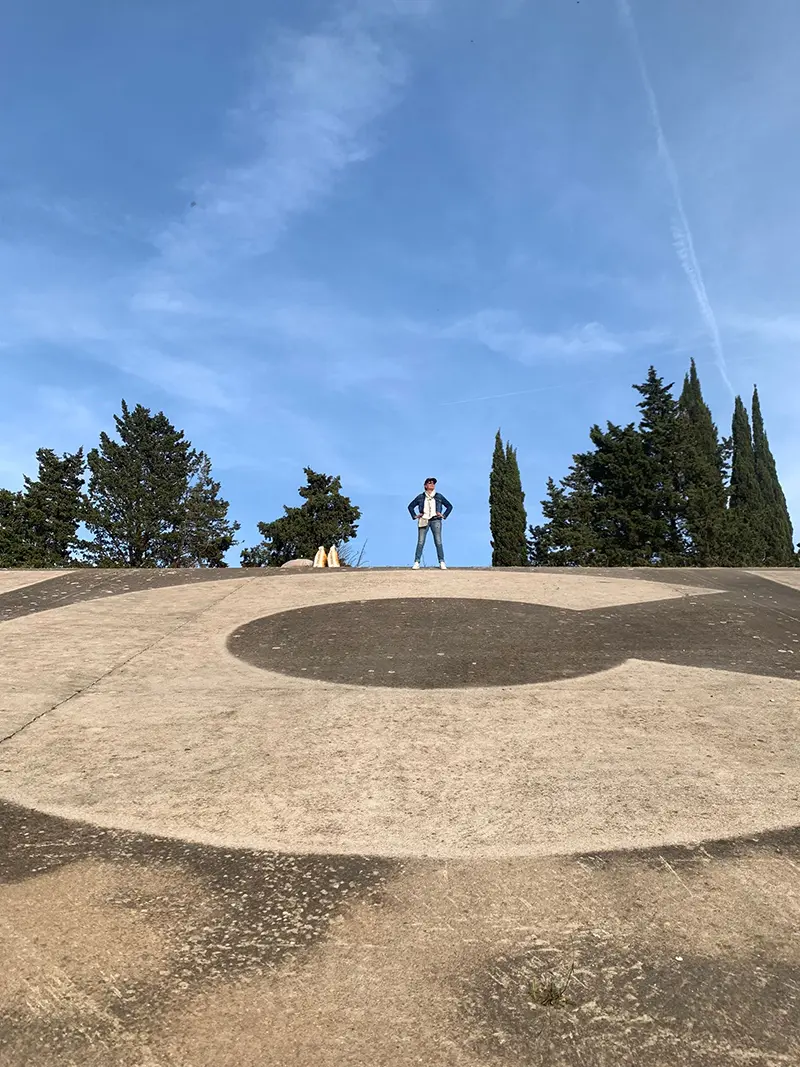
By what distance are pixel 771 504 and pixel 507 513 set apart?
2151 centimetres

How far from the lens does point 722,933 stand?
2.48 m

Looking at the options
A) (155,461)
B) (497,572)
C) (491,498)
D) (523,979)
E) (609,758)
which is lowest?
(523,979)

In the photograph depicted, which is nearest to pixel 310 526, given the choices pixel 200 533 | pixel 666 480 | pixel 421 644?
pixel 200 533

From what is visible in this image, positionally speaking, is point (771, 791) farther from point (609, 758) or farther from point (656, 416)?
point (656, 416)

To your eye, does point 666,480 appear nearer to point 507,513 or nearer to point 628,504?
point 628,504

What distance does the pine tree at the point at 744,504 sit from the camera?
Answer: 131ft

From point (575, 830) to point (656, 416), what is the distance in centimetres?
4267

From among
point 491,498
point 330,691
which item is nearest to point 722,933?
point 330,691

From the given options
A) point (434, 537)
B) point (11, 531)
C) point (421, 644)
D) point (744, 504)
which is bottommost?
point (421, 644)

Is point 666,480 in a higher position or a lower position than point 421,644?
higher

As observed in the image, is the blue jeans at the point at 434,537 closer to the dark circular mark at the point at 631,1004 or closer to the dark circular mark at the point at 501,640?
the dark circular mark at the point at 501,640

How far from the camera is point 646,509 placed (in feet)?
134

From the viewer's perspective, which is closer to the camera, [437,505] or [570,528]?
[437,505]

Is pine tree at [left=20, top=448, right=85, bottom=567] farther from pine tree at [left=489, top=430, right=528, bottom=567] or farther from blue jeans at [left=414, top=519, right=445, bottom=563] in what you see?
blue jeans at [left=414, top=519, right=445, bottom=563]
